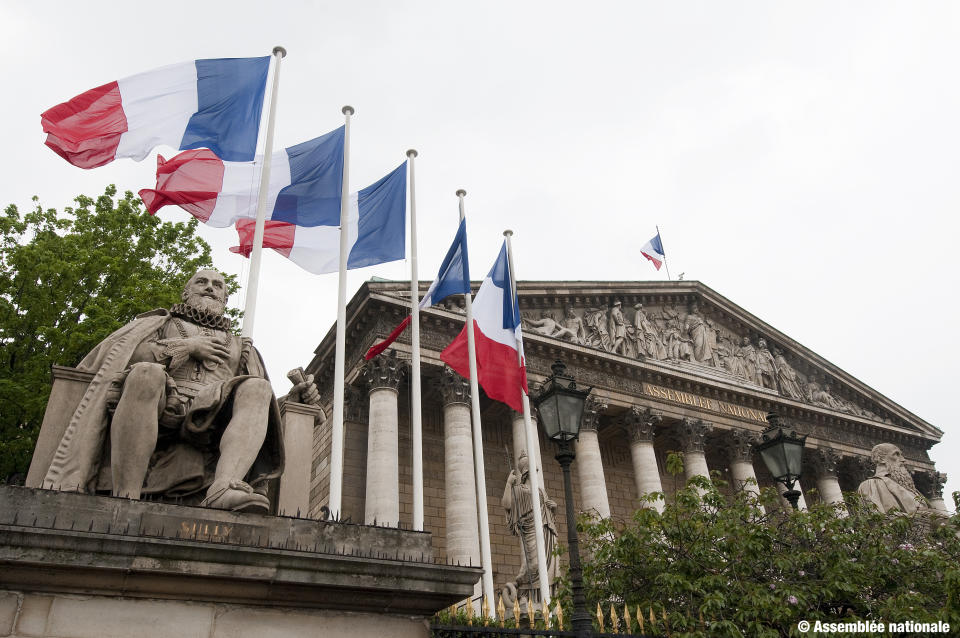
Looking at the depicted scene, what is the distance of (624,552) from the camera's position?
9664 mm

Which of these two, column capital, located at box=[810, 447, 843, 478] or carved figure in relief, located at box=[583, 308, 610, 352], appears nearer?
carved figure in relief, located at box=[583, 308, 610, 352]

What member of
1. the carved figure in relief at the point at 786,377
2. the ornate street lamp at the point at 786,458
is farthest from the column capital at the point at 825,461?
the ornate street lamp at the point at 786,458

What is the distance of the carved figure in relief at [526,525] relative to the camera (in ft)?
52.0

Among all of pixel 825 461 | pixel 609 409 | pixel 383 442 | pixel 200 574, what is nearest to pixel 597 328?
pixel 609 409

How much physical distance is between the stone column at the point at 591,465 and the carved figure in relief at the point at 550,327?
249 cm

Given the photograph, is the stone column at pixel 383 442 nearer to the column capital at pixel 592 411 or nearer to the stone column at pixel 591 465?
the stone column at pixel 591 465

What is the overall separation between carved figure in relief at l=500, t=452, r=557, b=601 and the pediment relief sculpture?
8.79 metres

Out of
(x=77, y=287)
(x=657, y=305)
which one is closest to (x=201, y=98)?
(x=77, y=287)

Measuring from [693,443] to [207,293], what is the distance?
2240cm

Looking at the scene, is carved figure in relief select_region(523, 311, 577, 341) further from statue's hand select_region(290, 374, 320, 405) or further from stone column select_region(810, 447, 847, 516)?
statue's hand select_region(290, 374, 320, 405)

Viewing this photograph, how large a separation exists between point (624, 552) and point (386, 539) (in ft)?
19.4

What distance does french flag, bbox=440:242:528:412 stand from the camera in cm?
1518

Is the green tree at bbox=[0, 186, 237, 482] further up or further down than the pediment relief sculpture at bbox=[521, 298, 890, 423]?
further down

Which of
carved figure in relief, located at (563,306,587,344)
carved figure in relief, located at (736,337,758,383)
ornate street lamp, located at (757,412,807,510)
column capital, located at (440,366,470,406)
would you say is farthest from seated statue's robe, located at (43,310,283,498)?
carved figure in relief, located at (736,337,758,383)
